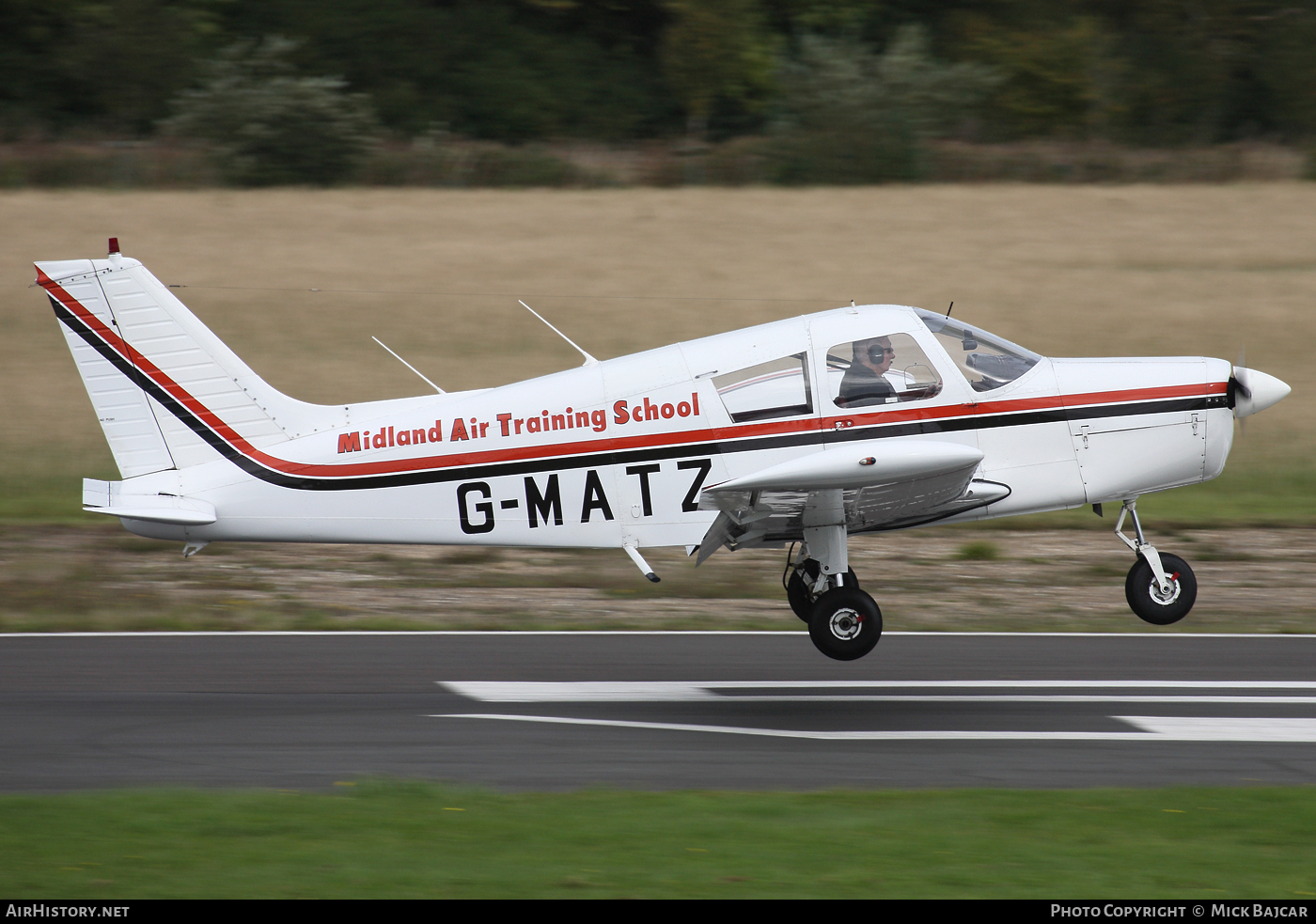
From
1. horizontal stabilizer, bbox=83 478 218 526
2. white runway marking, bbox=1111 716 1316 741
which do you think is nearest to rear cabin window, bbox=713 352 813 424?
white runway marking, bbox=1111 716 1316 741

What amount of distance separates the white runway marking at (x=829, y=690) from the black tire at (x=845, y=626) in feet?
1.67

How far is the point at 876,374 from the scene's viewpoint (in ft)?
30.2

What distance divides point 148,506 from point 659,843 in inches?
193

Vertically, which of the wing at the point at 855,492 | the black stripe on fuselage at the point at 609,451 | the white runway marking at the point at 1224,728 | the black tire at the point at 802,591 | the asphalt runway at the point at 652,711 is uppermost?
the black stripe on fuselage at the point at 609,451

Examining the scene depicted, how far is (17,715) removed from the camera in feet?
29.9

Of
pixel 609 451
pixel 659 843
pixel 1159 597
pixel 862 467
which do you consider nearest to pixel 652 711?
pixel 609 451

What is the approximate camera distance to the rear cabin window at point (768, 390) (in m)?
9.17

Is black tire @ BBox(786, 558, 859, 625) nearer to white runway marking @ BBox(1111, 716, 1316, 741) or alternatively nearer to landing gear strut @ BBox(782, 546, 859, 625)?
landing gear strut @ BBox(782, 546, 859, 625)

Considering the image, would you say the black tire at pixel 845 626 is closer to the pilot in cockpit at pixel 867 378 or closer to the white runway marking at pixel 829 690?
the white runway marking at pixel 829 690

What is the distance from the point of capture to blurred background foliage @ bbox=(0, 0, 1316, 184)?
3384cm

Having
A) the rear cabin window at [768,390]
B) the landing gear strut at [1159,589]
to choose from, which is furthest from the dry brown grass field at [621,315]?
the rear cabin window at [768,390]

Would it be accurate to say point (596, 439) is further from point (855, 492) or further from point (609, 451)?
point (855, 492)

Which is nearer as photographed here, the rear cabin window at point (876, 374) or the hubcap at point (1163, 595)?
the rear cabin window at point (876, 374)

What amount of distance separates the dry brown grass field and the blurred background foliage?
581 cm
